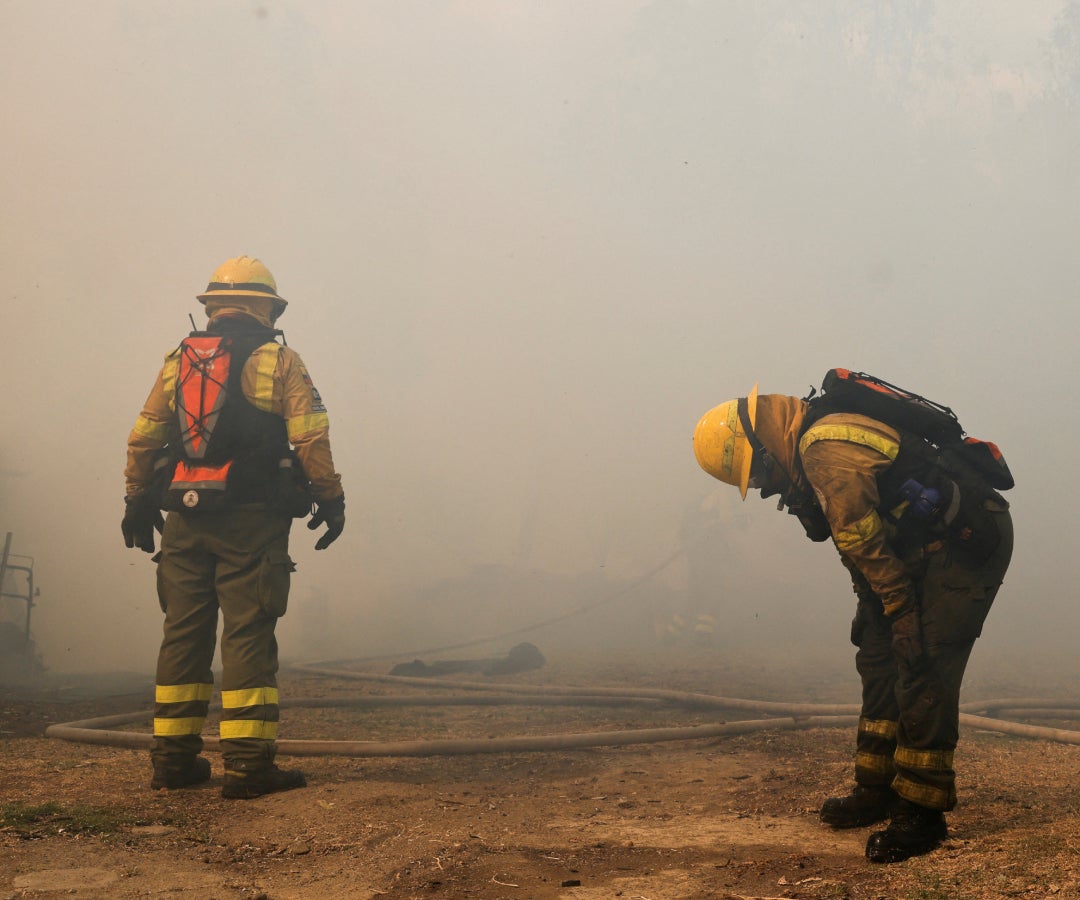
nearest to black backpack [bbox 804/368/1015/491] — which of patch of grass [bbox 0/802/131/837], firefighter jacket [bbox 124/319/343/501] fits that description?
firefighter jacket [bbox 124/319/343/501]

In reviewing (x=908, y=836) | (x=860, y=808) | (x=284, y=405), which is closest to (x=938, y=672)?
(x=908, y=836)

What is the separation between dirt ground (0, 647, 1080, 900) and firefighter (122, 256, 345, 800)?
275 millimetres

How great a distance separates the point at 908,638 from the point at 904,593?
5.6 inches

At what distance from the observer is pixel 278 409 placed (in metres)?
4.25

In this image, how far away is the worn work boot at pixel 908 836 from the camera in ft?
9.11

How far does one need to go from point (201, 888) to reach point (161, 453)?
2258 millimetres

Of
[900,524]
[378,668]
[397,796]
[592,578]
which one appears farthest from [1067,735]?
[592,578]

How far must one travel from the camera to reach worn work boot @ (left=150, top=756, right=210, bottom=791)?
3.96 m

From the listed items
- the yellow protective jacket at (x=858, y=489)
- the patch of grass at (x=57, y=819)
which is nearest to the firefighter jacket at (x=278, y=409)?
the patch of grass at (x=57, y=819)

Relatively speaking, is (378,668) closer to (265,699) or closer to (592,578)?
(265,699)

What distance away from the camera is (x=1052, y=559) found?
30.2 meters

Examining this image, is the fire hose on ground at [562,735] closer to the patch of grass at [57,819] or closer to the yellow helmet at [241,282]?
the patch of grass at [57,819]

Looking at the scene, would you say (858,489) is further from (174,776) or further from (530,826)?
(174,776)

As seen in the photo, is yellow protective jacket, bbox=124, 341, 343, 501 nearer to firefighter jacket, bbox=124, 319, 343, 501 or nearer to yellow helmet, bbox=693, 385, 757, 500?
firefighter jacket, bbox=124, 319, 343, 501
